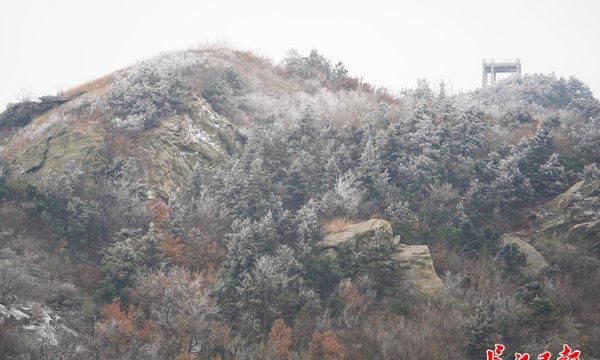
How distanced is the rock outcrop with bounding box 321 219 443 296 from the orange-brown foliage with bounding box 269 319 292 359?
3.31m

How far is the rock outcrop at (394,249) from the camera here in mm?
14297

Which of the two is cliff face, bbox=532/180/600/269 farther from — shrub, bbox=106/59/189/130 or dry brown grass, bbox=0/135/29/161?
dry brown grass, bbox=0/135/29/161

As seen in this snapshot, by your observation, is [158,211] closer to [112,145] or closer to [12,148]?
[112,145]

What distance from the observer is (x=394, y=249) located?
15.3 meters


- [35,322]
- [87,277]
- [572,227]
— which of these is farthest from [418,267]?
[35,322]

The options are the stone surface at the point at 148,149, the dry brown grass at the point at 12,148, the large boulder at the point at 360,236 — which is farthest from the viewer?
the dry brown grass at the point at 12,148

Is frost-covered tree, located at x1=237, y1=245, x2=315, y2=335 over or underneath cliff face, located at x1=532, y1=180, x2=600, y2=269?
underneath

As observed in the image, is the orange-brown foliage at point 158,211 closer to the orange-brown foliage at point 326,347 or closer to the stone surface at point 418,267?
the orange-brown foliage at point 326,347

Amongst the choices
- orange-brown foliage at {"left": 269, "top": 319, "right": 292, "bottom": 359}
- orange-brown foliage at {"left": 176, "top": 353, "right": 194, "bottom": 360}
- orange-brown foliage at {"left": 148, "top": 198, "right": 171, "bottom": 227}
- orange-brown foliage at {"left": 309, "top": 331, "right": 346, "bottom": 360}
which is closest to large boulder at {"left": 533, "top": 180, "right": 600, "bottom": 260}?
orange-brown foliage at {"left": 309, "top": 331, "right": 346, "bottom": 360}

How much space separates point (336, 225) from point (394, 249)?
224 cm

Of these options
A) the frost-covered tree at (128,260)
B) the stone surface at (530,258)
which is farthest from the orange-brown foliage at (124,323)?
the stone surface at (530,258)

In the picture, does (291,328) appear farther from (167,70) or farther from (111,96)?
(167,70)

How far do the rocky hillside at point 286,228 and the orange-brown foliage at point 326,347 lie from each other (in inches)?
2.1

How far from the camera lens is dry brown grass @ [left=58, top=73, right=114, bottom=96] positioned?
921 inches
